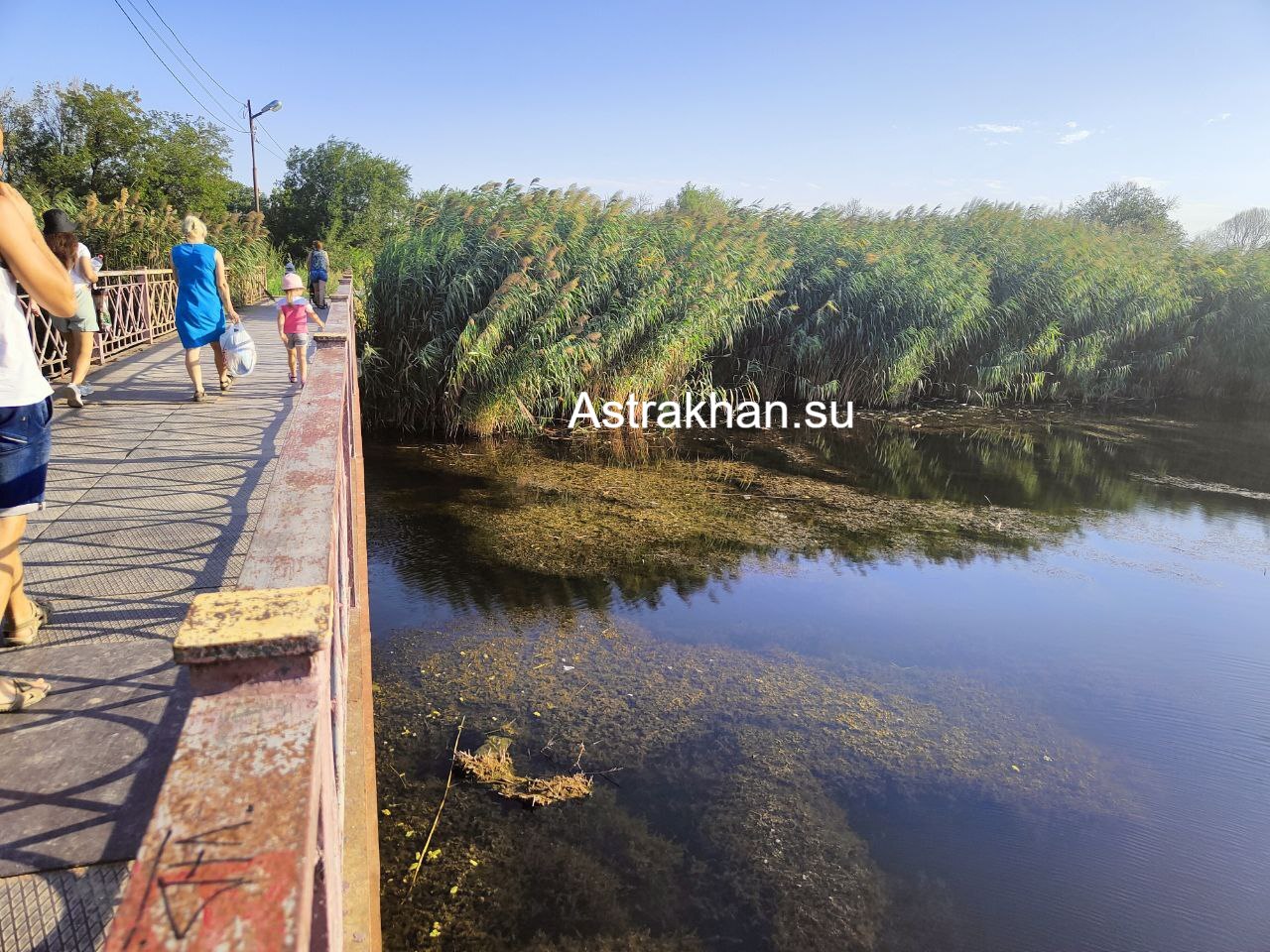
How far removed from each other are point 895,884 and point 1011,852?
2.22ft

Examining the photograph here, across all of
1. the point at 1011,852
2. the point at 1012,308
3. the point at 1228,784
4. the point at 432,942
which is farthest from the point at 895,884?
the point at 1012,308

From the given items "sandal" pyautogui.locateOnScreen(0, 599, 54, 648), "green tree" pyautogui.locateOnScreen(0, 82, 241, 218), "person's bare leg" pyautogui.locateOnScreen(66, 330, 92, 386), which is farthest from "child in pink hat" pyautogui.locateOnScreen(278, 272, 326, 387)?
"green tree" pyautogui.locateOnScreen(0, 82, 241, 218)

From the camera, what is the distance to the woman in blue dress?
579 centimetres

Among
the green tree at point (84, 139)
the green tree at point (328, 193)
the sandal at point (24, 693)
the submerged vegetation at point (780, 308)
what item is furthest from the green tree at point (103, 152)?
the sandal at point (24, 693)

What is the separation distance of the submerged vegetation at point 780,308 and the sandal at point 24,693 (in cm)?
777

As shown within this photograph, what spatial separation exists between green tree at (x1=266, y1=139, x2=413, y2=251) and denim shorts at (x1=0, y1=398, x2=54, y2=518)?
3501 centimetres

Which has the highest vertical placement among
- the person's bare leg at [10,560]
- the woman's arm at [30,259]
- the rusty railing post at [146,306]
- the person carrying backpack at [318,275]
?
the person carrying backpack at [318,275]

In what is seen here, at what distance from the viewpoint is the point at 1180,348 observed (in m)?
18.2

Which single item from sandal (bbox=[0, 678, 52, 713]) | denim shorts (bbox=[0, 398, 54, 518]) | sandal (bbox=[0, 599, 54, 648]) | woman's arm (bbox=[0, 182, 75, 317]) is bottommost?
sandal (bbox=[0, 678, 52, 713])

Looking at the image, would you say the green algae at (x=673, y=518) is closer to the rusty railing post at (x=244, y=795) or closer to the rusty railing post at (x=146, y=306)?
the rusty railing post at (x=146, y=306)

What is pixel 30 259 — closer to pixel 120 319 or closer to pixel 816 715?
pixel 816 715

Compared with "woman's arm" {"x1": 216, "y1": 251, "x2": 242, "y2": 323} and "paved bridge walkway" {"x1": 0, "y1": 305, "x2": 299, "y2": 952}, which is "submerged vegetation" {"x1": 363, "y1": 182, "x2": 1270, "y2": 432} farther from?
"paved bridge walkway" {"x1": 0, "y1": 305, "x2": 299, "y2": 952}

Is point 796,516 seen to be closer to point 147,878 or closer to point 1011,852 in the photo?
point 1011,852

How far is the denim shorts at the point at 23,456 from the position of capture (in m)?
2.39
